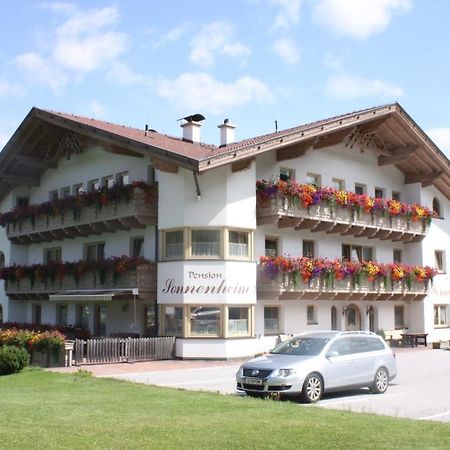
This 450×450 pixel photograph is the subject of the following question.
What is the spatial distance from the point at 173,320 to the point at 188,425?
16.5 m

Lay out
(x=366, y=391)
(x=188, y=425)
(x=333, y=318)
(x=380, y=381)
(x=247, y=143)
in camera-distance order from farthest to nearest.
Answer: (x=333, y=318)
(x=247, y=143)
(x=366, y=391)
(x=380, y=381)
(x=188, y=425)

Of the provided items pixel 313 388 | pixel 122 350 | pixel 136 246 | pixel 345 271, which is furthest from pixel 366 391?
pixel 136 246

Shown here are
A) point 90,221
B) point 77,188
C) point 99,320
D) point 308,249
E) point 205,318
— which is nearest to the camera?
point 205,318

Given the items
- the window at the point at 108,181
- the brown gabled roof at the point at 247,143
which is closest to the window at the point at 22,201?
the brown gabled roof at the point at 247,143

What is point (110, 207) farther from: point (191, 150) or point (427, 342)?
point (427, 342)

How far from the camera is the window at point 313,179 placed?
31.2 metres

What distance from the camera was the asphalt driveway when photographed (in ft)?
46.3

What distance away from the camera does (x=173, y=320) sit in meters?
27.3

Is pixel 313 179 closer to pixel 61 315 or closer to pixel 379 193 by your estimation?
pixel 379 193

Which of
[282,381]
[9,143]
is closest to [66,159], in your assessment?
[9,143]

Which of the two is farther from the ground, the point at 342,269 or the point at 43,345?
the point at 342,269

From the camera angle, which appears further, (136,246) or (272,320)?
(136,246)

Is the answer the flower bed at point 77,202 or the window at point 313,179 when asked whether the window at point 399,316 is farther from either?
the flower bed at point 77,202

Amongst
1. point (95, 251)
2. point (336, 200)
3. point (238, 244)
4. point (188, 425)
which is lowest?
point (188, 425)
